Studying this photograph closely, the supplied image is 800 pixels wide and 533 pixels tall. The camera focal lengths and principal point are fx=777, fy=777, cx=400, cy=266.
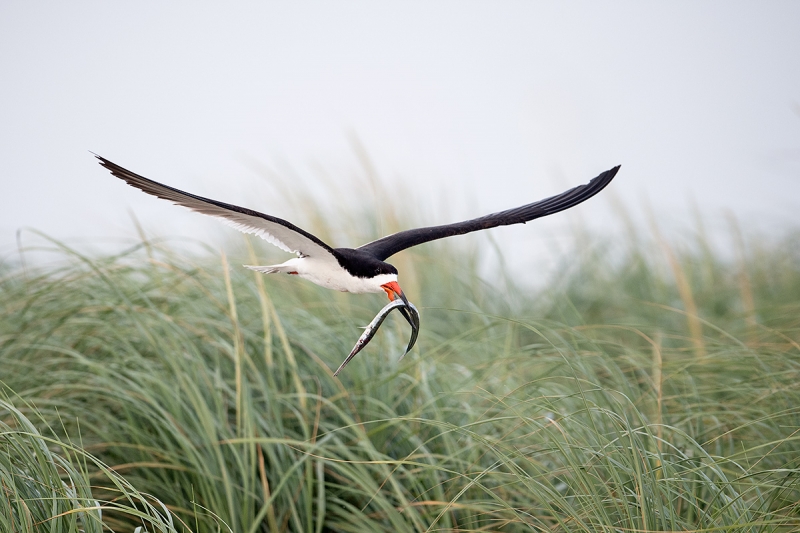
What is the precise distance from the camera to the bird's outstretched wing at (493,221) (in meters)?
2.05

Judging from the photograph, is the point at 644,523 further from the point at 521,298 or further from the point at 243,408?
the point at 521,298

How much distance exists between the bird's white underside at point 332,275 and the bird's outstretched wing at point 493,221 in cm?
19

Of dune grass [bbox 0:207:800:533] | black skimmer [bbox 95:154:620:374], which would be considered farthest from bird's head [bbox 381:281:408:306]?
dune grass [bbox 0:207:800:533]

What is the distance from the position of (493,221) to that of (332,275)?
58 centimetres

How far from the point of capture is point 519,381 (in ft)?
10.9

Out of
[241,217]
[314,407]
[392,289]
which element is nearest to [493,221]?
[392,289]

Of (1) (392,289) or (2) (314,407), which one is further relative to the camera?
(2) (314,407)

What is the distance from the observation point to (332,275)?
177 cm

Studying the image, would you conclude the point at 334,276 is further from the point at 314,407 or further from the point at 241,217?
the point at 314,407

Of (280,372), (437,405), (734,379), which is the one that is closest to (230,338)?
(280,372)

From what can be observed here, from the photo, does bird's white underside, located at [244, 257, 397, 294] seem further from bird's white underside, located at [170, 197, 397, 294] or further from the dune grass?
the dune grass

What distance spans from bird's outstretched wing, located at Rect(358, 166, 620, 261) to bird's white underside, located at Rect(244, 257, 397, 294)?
192 millimetres

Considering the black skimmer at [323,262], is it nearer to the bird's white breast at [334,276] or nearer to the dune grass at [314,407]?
the bird's white breast at [334,276]

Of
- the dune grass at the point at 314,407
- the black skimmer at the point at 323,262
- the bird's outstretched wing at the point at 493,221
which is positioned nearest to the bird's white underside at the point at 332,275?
the black skimmer at the point at 323,262
